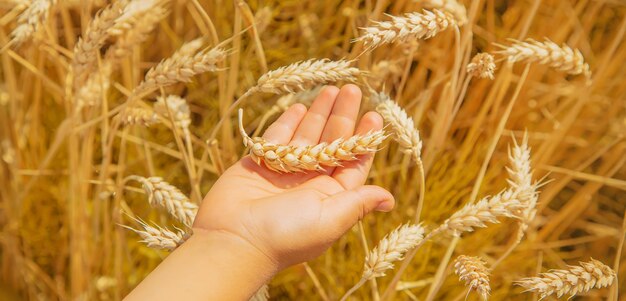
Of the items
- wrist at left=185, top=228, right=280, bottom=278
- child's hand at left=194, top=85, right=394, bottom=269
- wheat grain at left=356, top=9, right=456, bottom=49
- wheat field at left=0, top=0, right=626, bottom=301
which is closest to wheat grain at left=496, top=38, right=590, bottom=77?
wheat field at left=0, top=0, right=626, bottom=301

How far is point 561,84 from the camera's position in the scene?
3.84 ft

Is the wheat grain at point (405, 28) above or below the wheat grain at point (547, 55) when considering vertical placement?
above

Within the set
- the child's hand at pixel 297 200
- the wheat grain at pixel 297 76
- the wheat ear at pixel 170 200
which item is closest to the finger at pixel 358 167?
the child's hand at pixel 297 200

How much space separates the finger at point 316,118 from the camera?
89 centimetres

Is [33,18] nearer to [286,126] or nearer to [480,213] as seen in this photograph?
[286,126]

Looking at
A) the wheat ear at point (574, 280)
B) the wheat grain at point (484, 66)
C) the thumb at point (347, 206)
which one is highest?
the wheat grain at point (484, 66)

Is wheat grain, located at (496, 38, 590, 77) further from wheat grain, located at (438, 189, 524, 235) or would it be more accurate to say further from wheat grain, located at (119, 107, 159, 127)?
wheat grain, located at (119, 107, 159, 127)

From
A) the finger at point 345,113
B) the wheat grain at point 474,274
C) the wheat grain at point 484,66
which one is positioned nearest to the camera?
the wheat grain at point 474,274

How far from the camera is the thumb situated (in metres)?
0.73

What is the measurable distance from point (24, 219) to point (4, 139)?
18cm

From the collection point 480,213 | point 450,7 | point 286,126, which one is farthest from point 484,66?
point 286,126

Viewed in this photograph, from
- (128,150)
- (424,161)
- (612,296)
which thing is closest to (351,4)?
(424,161)

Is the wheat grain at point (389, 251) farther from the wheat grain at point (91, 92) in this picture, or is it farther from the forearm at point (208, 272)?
the wheat grain at point (91, 92)

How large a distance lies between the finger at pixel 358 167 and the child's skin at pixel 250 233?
0.01 meters
